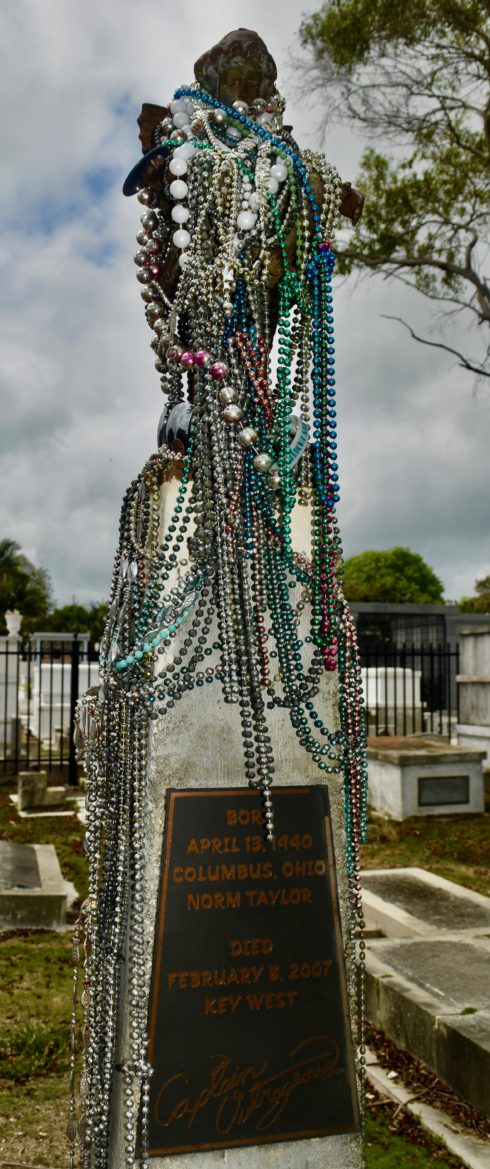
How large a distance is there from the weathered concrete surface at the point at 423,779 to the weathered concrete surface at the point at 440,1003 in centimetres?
511

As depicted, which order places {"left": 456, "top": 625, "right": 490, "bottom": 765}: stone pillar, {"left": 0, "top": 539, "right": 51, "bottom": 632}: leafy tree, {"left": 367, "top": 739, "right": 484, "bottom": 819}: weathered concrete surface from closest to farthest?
{"left": 367, "top": 739, "right": 484, "bottom": 819}: weathered concrete surface
{"left": 456, "top": 625, "right": 490, "bottom": 765}: stone pillar
{"left": 0, "top": 539, "right": 51, "bottom": 632}: leafy tree

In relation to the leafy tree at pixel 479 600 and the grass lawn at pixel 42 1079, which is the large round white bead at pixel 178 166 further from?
the leafy tree at pixel 479 600

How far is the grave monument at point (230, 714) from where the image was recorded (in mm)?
2604

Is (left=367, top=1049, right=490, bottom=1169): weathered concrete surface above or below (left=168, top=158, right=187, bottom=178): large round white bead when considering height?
below

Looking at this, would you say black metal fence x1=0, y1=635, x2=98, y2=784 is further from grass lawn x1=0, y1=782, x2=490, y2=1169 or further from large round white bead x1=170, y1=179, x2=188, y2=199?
large round white bead x1=170, y1=179, x2=188, y2=199

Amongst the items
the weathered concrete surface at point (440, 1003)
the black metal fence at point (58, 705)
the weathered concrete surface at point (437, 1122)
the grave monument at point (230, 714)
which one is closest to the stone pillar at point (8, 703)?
the black metal fence at point (58, 705)

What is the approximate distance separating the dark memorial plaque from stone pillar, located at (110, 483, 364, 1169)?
0.03 metres

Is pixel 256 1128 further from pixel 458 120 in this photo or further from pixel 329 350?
pixel 458 120

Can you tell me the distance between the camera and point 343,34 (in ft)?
38.5

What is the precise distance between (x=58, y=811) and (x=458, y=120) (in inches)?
432

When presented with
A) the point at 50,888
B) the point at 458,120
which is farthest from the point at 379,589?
the point at 50,888

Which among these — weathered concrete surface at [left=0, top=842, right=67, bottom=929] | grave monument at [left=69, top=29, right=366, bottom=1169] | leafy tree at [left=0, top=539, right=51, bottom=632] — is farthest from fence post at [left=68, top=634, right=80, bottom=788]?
leafy tree at [left=0, top=539, right=51, bottom=632]
